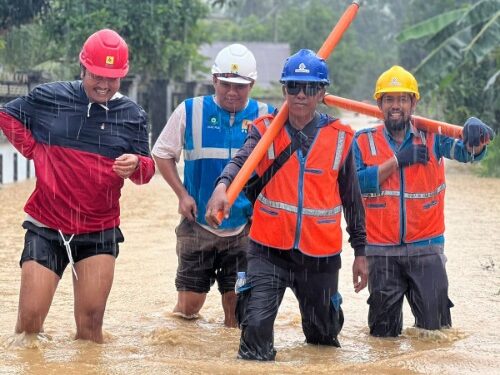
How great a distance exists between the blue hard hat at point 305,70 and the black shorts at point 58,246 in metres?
1.47

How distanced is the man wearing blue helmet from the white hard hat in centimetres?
87

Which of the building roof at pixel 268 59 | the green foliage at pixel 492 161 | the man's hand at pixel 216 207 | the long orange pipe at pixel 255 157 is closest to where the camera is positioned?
the man's hand at pixel 216 207

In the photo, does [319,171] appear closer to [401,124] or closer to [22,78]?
[401,124]

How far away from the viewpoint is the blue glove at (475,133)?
260 inches

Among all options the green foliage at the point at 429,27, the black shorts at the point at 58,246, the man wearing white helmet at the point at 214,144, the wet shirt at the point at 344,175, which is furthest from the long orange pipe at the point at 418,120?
the green foliage at the point at 429,27

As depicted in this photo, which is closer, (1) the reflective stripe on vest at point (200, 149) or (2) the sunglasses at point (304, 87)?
(2) the sunglasses at point (304, 87)

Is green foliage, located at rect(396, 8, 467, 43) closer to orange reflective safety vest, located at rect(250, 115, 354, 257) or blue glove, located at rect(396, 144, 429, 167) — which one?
blue glove, located at rect(396, 144, 429, 167)

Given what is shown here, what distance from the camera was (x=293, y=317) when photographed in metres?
8.09

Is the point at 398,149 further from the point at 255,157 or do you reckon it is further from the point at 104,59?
the point at 104,59

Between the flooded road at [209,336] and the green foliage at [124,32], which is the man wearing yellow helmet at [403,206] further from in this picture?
the green foliage at [124,32]

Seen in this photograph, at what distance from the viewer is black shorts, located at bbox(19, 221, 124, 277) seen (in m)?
6.38

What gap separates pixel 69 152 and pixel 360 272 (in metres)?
1.86

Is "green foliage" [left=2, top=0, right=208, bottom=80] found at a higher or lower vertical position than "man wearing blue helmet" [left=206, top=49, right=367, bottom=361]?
higher

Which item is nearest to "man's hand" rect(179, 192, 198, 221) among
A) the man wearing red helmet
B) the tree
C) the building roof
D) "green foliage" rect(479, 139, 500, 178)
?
the man wearing red helmet
